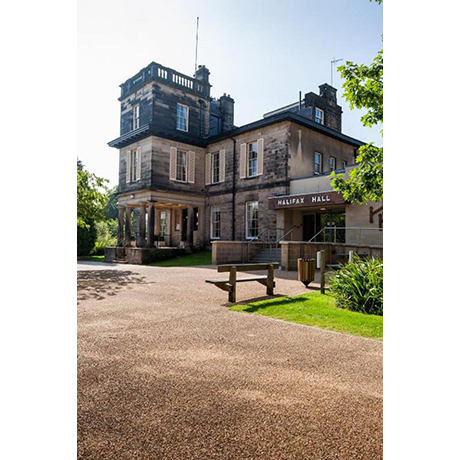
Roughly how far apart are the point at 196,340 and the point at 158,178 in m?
16.6

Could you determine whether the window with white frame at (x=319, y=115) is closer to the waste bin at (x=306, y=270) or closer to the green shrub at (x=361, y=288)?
the waste bin at (x=306, y=270)

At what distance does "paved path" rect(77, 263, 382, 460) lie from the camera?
2.24 m

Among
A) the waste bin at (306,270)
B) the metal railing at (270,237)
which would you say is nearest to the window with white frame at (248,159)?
the metal railing at (270,237)

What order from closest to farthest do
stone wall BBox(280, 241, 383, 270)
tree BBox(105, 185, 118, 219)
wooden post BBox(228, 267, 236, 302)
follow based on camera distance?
wooden post BBox(228, 267, 236, 302) < stone wall BBox(280, 241, 383, 270) < tree BBox(105, 185, 118, 219)

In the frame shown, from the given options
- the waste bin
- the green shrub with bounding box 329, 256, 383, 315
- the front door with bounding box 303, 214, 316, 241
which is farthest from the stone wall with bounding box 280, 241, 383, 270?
the green shrub with bounding box 329, 256, 383, 315

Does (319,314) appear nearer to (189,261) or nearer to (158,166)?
(189,261)

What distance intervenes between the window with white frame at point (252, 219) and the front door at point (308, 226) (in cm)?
266

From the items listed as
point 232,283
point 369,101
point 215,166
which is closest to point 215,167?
point 215,166

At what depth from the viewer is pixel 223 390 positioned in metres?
3.05

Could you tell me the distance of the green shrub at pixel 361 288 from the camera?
645 cm

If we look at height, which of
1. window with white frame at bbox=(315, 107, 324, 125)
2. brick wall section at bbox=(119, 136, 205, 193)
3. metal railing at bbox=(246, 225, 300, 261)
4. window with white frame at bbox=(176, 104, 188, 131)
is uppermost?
window with white frame at bbox=(315, 107, 324, 125)

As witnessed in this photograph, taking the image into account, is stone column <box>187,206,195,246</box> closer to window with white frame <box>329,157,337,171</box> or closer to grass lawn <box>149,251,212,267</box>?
grass lawn <box>149,251,212,267</box>

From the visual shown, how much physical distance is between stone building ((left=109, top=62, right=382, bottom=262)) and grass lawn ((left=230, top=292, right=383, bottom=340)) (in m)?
8.92
